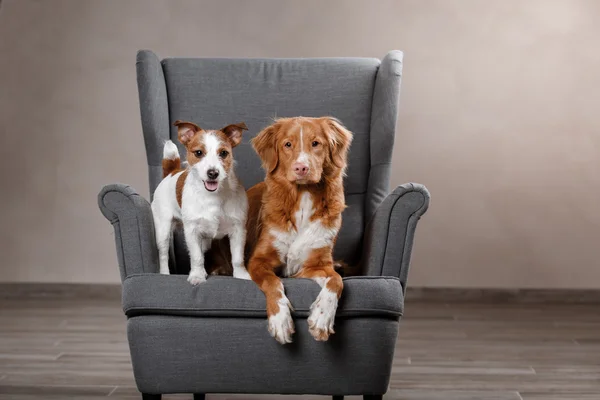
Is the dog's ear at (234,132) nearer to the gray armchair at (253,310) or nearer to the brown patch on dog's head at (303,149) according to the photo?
the brown patch on dog's head at (303,149)

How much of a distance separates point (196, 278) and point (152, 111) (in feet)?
3.19

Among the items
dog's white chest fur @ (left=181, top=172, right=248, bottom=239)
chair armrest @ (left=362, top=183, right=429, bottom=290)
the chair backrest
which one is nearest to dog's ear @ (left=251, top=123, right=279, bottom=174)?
dog's white chest fur @ (left=181, top=172, right=248, bottom=239)

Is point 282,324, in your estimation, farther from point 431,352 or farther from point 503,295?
point 503,295

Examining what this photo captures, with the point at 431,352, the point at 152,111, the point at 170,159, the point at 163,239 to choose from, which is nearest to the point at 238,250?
the point at 163,239

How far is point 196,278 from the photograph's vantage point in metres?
2.41

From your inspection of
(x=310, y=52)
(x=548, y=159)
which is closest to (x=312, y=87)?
(x=310, y=52)

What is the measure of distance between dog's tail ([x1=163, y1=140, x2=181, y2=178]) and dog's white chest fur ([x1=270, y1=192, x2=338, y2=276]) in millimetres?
518

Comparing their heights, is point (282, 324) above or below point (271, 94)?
below

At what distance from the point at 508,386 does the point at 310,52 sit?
2.50 metres

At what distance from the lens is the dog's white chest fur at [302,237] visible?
99.7 inches

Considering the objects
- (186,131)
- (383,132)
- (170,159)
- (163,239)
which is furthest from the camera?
(383,132)

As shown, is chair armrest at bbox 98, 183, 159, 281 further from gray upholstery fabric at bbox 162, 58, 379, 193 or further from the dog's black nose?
gray upholstery fabric at bbox 162, 58, 379, 193

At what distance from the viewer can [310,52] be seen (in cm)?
489

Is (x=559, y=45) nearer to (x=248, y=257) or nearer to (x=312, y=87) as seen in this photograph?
(x=312, y=87)
